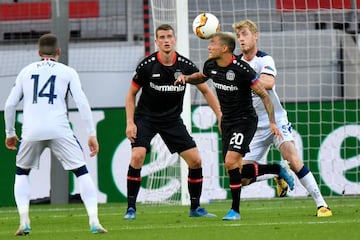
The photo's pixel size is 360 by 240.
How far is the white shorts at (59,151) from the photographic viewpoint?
28.9 feet

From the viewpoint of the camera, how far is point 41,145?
8.89 m

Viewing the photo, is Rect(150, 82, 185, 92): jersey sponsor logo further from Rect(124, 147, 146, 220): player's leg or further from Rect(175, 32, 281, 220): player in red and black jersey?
Rect(175, 32, 281, 220): player in red and black jersey

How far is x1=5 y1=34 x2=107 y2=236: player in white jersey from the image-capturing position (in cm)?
873

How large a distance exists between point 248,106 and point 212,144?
5.79m

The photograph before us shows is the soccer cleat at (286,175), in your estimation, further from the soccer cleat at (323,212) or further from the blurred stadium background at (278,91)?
the blurred stadium background at (278,91)

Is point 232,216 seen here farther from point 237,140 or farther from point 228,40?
point 228,40

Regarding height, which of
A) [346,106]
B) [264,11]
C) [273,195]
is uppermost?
[264,11]

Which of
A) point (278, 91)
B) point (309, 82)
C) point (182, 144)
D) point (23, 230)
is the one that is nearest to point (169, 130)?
→ point (182, 144)

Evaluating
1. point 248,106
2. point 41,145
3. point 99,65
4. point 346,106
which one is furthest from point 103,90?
point 41,145

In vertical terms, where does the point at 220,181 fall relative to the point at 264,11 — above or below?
below

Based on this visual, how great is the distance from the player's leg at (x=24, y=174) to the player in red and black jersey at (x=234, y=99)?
2168 millimetres

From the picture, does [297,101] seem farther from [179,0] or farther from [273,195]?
[179,0]

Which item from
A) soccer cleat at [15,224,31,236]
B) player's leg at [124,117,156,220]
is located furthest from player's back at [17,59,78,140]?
player's leg at [124,117,156,220]

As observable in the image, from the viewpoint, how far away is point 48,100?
8766 millimetres
